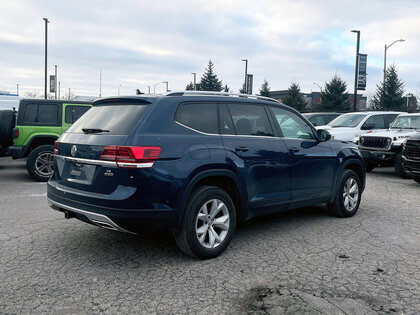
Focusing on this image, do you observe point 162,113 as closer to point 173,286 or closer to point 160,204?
point 160,204

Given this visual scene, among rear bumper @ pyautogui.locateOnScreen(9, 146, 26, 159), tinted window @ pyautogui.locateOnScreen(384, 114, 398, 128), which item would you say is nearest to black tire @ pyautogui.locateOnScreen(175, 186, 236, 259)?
rear bumper @ pyautogui.locateOnScreen(9, 146, 26, 159)

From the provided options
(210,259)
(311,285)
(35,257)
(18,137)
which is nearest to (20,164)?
(18,137)

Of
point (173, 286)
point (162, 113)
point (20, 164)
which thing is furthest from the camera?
point (20, 164)

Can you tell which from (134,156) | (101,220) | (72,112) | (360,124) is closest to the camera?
(134,156)

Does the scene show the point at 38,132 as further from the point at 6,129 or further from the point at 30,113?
the point at 6,129

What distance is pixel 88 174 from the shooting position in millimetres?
4281

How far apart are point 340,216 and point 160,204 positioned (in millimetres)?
3548

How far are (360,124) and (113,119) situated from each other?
11.6 meters

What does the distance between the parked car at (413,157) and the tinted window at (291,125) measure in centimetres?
466

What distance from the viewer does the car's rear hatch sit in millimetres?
4105

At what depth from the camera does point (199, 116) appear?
15.3 feet

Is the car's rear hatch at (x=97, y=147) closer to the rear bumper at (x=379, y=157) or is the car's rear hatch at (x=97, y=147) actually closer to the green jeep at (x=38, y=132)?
the green jeep at (x=38, y=132)

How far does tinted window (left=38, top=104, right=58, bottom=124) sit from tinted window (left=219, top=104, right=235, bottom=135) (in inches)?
259

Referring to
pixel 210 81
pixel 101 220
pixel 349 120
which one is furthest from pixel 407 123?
pixel 210 81
